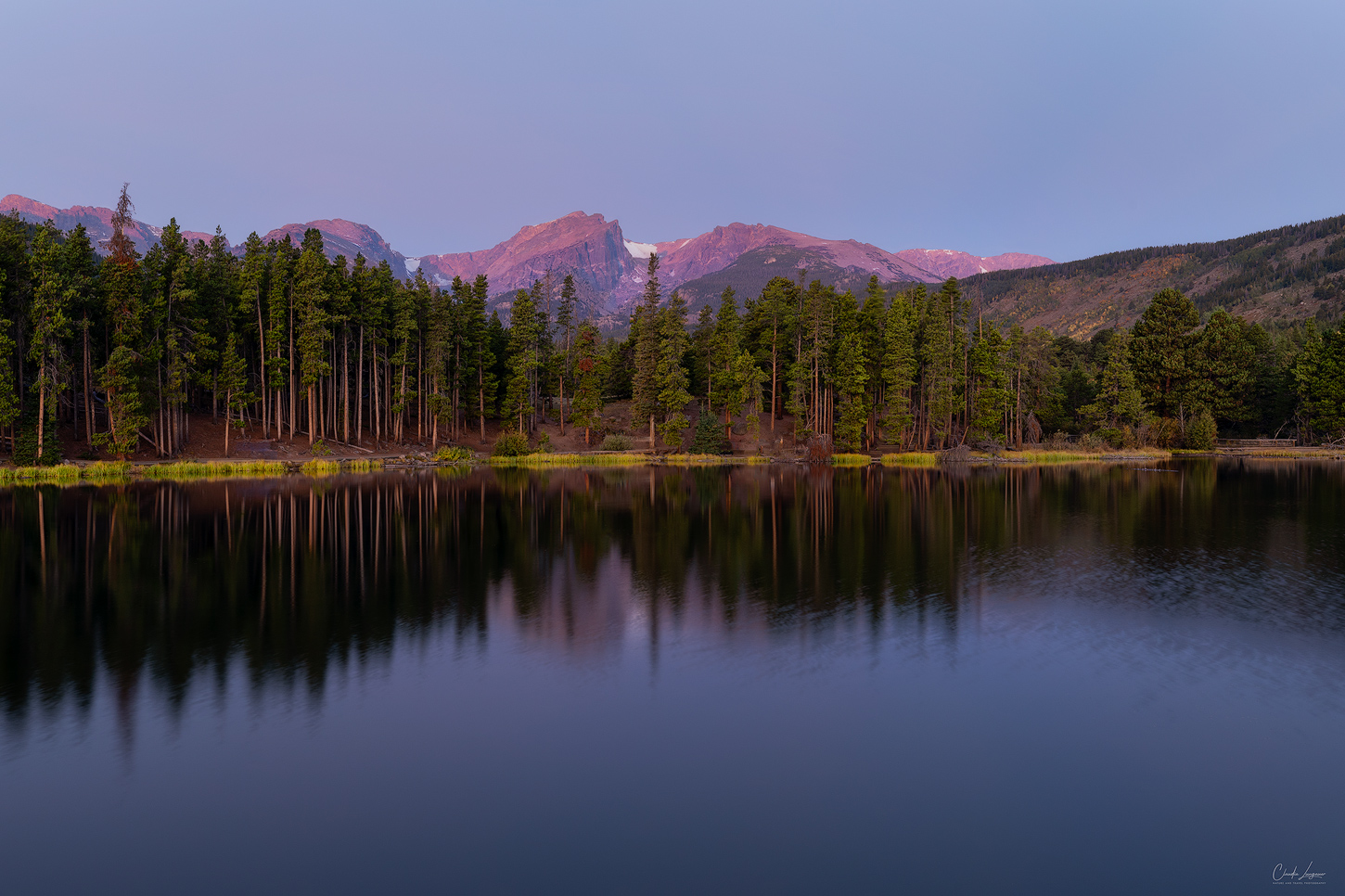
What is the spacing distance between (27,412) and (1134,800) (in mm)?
68022

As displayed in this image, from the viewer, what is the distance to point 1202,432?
83.9 m

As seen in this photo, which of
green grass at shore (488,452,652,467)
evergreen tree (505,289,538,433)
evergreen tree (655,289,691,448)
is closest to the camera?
green grass at shore (488,452,652,467)

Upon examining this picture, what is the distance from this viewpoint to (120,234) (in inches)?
2213

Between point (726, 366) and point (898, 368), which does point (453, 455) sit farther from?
point (898, 368)

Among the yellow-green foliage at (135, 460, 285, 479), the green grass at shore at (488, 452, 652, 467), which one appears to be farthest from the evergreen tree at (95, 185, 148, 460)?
the green grass at shore at (488, 452, 652, 467)

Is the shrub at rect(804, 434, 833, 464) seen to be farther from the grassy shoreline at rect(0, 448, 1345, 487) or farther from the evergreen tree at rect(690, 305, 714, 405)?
the evergreen tree at rect(690, 305, 714, 405)

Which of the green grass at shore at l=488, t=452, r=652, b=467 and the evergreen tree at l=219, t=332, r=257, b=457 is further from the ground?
the evergreen tree at l=219, t=332, r=257, b=457

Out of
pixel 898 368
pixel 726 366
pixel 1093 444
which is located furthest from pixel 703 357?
pixel 1093 444

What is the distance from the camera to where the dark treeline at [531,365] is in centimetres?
5453

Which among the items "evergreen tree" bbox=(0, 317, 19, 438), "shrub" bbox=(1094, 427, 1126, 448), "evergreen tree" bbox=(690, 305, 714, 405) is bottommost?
"shrub" bbox=(1094, 427, 1126, 448)

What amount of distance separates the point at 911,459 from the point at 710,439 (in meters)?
19.5

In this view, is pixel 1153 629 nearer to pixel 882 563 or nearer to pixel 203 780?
pixel 882 563

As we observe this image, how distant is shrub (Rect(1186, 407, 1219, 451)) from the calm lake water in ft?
235

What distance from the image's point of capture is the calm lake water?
24.6 ft
